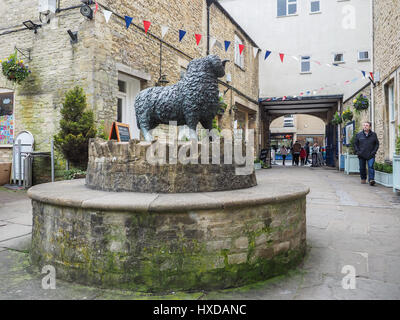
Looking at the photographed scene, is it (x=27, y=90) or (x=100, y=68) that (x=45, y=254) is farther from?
(x=27, y=90)

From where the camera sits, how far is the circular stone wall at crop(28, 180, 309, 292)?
2.28 meters

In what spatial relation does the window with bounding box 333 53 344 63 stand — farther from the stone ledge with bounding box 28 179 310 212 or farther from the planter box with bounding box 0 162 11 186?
the planter box with bounding box 0 162 11 186

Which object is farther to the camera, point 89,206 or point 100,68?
point 100,68

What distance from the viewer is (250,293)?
225 centimetres

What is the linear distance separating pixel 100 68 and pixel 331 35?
38.3ft

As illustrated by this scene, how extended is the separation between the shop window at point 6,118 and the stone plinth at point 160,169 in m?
6.08

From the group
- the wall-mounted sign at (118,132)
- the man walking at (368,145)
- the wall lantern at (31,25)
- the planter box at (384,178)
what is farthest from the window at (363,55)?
the wall lantern at (31,25)

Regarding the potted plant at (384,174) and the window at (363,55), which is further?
the window at (363,55)

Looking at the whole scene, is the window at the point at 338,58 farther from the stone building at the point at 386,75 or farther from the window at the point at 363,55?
the stone building at the point at 386,75

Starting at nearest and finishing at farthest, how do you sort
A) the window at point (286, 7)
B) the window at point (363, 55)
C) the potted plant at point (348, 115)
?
the potted plant at point (348, 115)
the window at point (363, 55)
the window at point (286, 7)

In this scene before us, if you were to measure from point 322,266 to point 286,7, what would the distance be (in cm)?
1511

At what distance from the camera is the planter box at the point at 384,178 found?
23.9ft

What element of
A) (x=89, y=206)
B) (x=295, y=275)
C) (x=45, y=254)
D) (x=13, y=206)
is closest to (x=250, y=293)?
(x=295, y=275)
